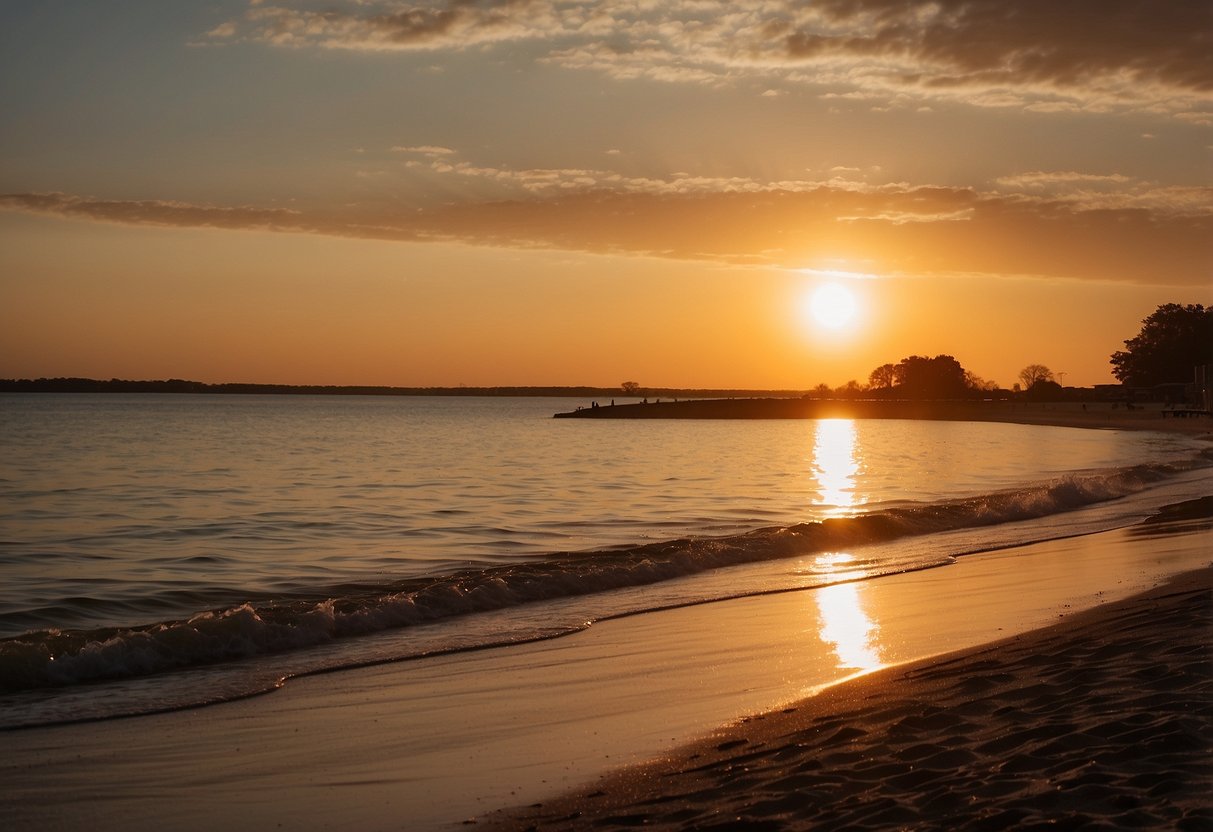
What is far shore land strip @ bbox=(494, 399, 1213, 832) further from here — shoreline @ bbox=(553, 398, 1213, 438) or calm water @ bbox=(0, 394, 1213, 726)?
shoreline @ bbox=(553, 398, 1213, 438)

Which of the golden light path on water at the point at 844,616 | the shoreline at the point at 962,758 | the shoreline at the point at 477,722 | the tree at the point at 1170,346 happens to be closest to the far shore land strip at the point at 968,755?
the shoreline at the point at 962,758

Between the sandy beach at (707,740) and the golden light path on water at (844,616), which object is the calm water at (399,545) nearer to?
the golden light path on water at (844,616)

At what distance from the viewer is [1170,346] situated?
16088 centimetres

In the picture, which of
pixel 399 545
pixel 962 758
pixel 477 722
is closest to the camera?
pixel 962 758

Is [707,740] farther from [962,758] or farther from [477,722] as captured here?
[477,722]

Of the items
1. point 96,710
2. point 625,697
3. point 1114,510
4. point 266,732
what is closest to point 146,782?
point 266,732

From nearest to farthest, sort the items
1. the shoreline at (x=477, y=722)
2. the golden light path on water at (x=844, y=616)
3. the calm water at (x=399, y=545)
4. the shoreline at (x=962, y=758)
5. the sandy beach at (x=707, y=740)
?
the shoreline at (x=962, y=758), the sandy beach at (x=707, y=740), the shoreline at (x=477, y=722), the golden light path on water at (x=844, y=616), the calm water at (x=399, y=545)

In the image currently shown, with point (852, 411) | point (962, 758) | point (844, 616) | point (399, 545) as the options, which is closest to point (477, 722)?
point (962, 758)

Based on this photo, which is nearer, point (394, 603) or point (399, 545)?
point (394, 603)

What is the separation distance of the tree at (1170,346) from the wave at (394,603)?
152 metres

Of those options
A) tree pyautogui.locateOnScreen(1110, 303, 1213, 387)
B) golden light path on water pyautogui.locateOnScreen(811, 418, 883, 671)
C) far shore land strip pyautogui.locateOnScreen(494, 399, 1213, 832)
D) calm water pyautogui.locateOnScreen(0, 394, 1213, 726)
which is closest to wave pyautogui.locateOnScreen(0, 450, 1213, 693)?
calm water pyautogui.locateOnScreen(0, 394, 1213, 726)

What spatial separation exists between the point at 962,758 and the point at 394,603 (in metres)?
9.30

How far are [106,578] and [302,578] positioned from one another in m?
3.06

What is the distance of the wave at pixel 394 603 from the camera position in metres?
11.3
